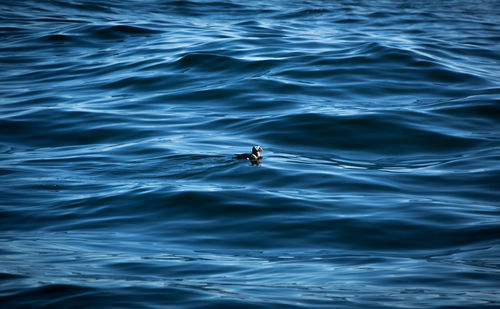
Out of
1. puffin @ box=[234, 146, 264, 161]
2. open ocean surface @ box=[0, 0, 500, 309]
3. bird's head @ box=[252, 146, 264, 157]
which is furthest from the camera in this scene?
bird's head @ box=[252, 146, 264, 157]

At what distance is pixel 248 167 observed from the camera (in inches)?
606

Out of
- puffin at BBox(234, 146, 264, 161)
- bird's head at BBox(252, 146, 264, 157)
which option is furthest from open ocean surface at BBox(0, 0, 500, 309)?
bird's head at BBox(252, 146, 264, 157)

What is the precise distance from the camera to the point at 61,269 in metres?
9.30

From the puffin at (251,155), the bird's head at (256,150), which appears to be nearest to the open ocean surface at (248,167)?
the puffin at (251,155)

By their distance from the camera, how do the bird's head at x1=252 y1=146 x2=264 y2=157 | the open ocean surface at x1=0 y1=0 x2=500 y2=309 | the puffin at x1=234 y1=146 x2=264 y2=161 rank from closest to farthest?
1. the open ocean surface at x1=0 y1=0 x2=500 y2=309
2. the puffin at x1=234 y1=146 x2=264 y2=161
3. the bird's head at x1=252 y1=146 x2=264 y2=157

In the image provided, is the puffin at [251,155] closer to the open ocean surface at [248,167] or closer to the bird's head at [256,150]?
the bird's head at [256,150]

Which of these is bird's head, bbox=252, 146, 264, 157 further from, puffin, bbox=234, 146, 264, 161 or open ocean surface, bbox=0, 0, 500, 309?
open ocean surface, bbox=0, 0, 500, 309

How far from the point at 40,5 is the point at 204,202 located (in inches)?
1307

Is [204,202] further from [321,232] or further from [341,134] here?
[341,134]

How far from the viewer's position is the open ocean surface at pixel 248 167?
903cm

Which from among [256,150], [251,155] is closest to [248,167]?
[251,155]

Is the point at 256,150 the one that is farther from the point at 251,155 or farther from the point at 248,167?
the point at 248,167

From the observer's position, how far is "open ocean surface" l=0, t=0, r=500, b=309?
9031 mm

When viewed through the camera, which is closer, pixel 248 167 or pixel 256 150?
pixel 248 167
